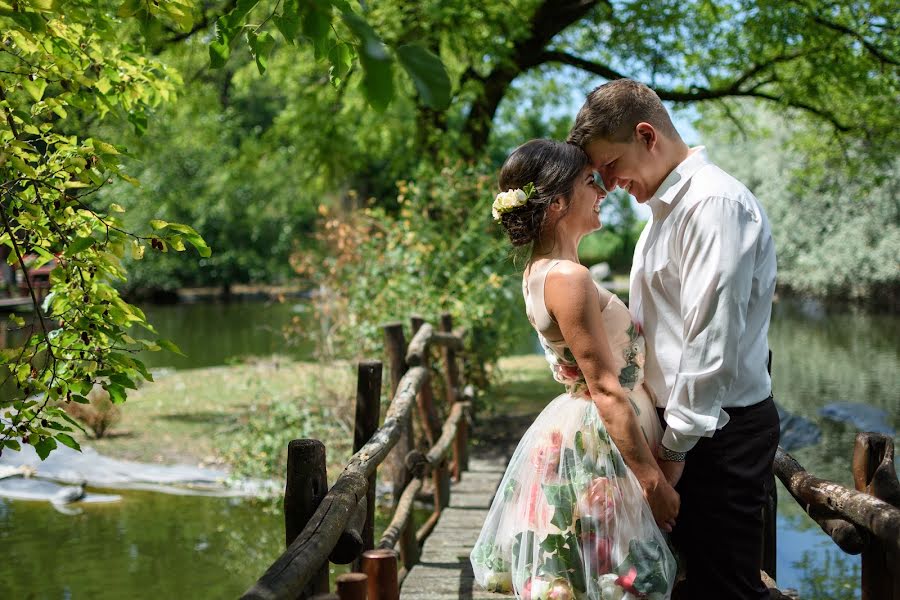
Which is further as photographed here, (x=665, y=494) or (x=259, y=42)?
(x=259, y=42)

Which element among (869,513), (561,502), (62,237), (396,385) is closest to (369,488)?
(396,385)

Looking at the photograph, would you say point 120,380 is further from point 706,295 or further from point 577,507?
point 706,295

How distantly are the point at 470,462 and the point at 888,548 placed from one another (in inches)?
241

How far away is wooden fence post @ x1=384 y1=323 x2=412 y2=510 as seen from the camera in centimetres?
533

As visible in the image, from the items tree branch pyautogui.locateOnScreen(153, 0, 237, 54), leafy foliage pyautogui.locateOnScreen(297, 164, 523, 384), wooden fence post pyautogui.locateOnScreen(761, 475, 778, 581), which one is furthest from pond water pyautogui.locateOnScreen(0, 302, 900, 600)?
tree branch pyautogui.locateOnScreen(153, 0, 237, 54)

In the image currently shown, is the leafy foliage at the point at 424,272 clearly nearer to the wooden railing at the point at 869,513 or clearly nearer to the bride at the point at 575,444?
the wooden railing at the point at 869,513

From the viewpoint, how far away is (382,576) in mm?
2857

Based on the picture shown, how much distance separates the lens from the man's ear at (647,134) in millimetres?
2420

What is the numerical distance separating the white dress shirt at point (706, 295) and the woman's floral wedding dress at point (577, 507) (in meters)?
0.12

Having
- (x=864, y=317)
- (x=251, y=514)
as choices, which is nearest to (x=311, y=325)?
(x=251, y=514)

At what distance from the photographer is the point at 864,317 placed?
24016mm

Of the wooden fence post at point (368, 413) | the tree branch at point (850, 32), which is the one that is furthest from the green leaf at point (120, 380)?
the tree branch at point (850, 32)

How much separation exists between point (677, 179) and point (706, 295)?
0.35 m

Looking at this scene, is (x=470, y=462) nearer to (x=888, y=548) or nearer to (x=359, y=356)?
(x=359, y=356)
